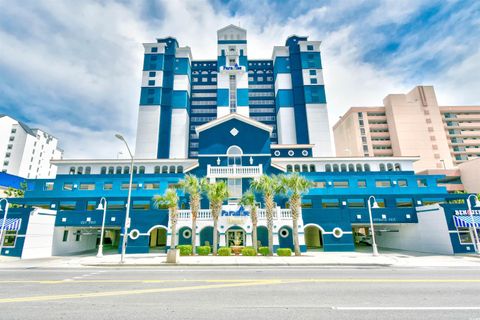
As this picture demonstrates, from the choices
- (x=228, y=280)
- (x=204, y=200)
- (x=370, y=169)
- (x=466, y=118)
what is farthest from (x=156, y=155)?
(x=466, y=118)

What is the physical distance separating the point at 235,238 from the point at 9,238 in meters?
26.7

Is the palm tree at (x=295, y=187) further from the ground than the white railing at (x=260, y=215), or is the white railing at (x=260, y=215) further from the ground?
the palm tree at (x=295, y=187)

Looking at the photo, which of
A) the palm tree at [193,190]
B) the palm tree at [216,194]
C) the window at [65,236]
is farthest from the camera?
the window at [65,236]

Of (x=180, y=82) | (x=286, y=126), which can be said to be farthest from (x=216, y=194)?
(x=180, y=82)

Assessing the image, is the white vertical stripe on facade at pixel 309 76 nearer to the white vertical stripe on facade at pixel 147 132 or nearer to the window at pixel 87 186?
the white vertical stripe on facade at pixel 147 132

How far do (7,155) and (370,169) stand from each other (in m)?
112

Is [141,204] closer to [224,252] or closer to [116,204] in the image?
[116,204]

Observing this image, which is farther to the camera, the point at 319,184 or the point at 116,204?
the point at 116,204

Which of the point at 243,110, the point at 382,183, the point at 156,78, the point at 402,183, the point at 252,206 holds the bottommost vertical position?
the point at 252,206

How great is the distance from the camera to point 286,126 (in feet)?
247

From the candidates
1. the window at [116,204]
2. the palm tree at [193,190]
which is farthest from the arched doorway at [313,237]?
the window at [116,204]

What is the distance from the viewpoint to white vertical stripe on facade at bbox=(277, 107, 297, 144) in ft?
244

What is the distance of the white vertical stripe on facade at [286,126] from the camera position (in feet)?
244

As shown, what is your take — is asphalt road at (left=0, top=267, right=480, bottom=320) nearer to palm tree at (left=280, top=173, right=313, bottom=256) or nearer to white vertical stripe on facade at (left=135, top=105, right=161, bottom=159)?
palm tree at (left=280, top=173, right=313, bottom=256)
